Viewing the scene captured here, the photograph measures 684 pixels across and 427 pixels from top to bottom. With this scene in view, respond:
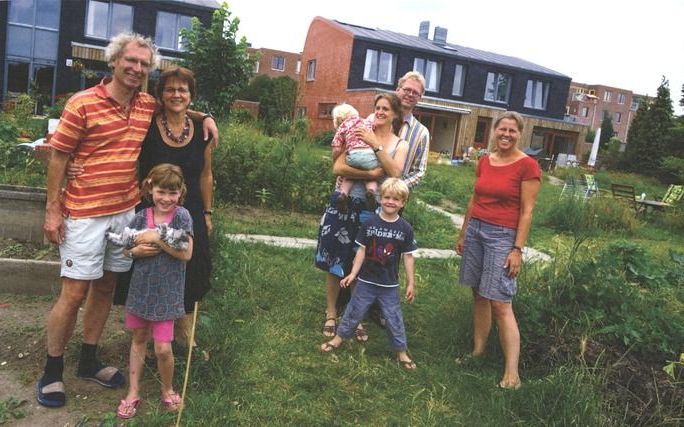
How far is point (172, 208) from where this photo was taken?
2.94 metres

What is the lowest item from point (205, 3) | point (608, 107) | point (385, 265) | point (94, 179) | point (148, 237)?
point (385, 265)

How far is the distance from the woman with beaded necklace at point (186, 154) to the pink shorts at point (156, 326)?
0.30 metres

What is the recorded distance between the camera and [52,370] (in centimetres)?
303

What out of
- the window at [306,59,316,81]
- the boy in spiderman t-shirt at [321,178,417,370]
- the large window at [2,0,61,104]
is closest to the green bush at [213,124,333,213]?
the boy in spiderman t-shirt at [321,178,417,370]

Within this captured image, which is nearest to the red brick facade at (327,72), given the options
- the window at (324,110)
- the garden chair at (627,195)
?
the window at (324,110)

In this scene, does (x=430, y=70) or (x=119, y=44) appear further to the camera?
(x=430, y=70)

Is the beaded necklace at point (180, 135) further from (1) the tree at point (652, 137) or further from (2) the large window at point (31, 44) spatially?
(1) the tree at point (652, 137)

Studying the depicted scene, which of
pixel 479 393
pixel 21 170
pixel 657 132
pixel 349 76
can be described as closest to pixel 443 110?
pixel 349 76

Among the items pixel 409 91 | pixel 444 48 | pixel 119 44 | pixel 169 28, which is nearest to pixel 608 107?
pixel 444 48

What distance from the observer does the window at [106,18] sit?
988 inches

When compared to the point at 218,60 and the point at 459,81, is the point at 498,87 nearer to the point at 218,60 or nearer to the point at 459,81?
the point at 459,81

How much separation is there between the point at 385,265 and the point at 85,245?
75.5 inches

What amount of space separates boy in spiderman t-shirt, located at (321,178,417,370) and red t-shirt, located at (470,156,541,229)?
1.76 feet

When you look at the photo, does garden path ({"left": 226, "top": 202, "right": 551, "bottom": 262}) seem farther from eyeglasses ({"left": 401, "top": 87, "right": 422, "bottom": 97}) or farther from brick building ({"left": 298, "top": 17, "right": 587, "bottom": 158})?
brick building ({"left": 298, "top": 17, "right": 587, "bottom": 158})
